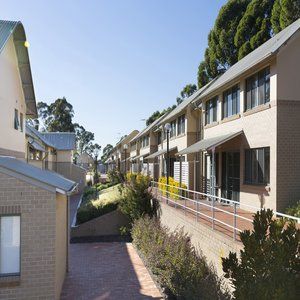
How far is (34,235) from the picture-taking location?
8625mm

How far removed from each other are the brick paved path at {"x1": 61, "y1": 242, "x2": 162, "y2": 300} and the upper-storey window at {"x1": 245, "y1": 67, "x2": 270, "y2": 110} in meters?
6.90

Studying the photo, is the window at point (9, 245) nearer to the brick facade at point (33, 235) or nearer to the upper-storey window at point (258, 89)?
the brick facade at point (33, 235)

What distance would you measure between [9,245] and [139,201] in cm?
1000

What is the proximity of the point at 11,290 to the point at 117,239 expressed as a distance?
10.2m

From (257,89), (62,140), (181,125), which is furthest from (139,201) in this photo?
(62,140)

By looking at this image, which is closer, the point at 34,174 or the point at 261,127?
the point at 34,174

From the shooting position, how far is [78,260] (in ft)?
47.4

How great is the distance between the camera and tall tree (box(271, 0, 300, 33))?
23609 mm

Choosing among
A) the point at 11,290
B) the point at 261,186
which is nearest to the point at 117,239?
the point at 261,186

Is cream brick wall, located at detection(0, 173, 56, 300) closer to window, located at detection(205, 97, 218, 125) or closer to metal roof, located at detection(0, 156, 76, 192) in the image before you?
metal roof, located at detection(0, 156, 76, 192)

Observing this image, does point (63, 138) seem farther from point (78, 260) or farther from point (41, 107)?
point (41, 107)

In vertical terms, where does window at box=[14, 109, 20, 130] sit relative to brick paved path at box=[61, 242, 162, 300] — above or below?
above

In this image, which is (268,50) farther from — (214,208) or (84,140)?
(84,140)

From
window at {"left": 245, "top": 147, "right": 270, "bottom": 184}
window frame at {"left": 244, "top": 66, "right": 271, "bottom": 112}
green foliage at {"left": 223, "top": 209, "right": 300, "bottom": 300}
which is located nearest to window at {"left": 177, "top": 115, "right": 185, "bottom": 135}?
window frame at {"left": 244, "top": 66, "right": 271, "bottom": 112}
